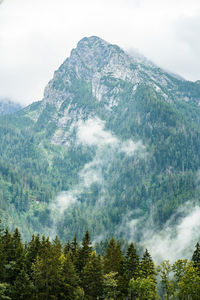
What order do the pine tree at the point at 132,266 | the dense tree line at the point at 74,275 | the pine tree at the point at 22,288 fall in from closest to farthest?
the pine tree at the point at 22,288, the dense tree line at the point at 74,275, the pine tree at the point at 132,266

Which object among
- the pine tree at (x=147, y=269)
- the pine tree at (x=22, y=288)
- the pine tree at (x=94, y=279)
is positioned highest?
the pine tree at (x=147, y=269)

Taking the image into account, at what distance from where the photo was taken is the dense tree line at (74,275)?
210ft

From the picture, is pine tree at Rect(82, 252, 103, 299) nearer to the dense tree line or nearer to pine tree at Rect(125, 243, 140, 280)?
the dense tree line

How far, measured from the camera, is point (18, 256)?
70.4 meters

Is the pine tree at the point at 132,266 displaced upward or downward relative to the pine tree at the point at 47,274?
upward

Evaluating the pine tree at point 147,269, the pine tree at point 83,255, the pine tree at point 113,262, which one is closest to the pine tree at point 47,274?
the pine tree at point 83,255

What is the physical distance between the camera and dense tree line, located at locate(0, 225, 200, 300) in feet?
210

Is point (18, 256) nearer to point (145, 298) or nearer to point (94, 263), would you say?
point (94, 263)

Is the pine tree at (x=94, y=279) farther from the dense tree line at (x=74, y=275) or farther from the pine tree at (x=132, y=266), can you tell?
the pine tree at (x=132, y=266)

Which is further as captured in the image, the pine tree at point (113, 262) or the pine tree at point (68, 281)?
the pine tree at point (113, 262)

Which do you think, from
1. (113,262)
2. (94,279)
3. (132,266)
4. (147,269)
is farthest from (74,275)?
(147,269)

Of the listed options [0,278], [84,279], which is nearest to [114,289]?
[84,279]

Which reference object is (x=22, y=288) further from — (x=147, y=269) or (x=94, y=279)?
(x=147, y=269)

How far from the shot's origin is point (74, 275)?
67.2 m
